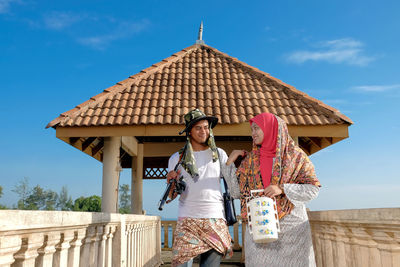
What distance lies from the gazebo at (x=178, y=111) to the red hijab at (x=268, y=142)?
424cm

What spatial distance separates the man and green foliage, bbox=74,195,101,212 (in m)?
73.5

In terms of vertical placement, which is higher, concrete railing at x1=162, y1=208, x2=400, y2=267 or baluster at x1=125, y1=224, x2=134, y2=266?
concrete railing at x1=162, y1=208, x2=400, y2=267

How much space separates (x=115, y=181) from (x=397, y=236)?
19.8 ft

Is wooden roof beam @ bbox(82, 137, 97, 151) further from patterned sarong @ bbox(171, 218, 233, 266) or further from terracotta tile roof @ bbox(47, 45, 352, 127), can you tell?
patterned sarong @ bbox(171, 218, 233, 266)

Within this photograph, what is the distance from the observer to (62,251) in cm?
228

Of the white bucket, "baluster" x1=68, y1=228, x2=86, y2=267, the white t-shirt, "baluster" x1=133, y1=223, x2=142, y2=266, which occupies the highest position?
the white t-shirt

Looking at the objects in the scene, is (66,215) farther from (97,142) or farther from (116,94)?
(97,142)

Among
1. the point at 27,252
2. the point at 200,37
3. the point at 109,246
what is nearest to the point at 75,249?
the point at 27,252

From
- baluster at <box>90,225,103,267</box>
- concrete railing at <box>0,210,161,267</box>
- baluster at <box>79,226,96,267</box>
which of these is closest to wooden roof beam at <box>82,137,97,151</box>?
concrete railing at <box>0,210,161,267</box>

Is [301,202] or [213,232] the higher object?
[301,202]

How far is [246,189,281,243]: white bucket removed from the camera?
99.2 inches

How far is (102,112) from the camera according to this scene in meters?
7.46

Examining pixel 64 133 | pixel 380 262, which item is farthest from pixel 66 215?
pixel 64 133

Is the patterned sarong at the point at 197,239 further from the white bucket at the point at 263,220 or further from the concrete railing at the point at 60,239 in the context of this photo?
the concrete railing at the point at 60,239
